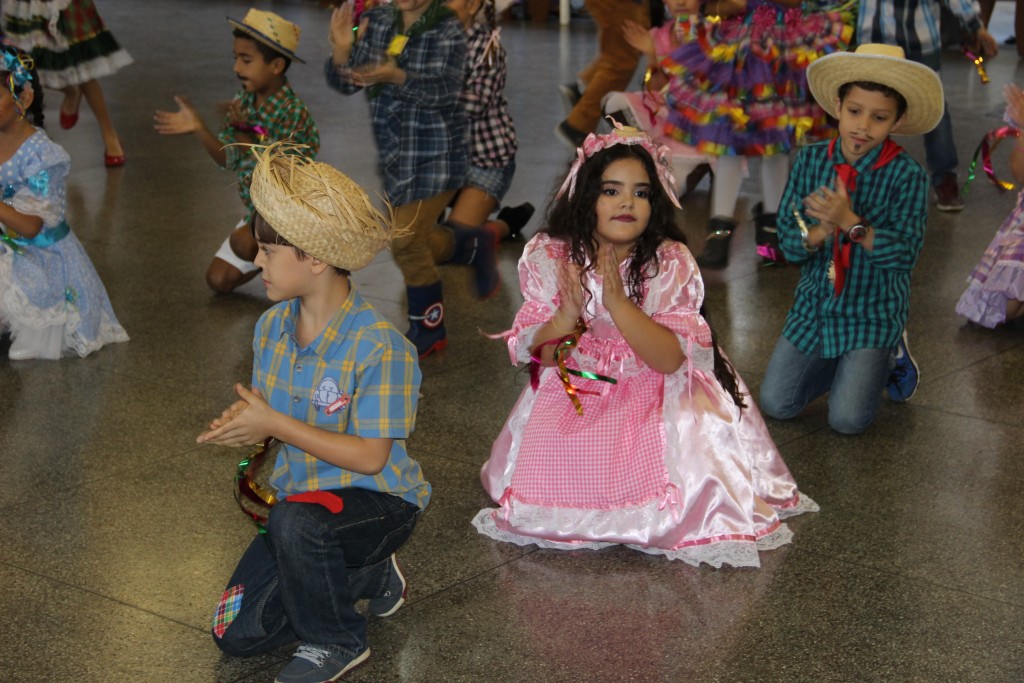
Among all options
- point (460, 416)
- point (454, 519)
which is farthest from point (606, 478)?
point (460, 416)

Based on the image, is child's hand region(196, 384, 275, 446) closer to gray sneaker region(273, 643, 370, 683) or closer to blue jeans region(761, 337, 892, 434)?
gray sneaker region(273, 643, 370, 683)

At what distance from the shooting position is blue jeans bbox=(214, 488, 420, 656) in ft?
9.13

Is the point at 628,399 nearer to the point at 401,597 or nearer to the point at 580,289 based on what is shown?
the point at 580,289

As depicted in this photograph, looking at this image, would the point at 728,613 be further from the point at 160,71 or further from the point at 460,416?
the point at 160,71

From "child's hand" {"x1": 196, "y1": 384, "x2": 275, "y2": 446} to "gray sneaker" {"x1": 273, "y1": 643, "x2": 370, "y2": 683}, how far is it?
1.77 ft

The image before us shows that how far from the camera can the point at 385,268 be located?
6371mm

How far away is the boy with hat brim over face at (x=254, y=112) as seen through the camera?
5.59 m

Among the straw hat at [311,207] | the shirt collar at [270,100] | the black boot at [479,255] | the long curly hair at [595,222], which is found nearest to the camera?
the straw hat at [311,207]

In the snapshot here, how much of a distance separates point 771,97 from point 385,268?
80.3 inches

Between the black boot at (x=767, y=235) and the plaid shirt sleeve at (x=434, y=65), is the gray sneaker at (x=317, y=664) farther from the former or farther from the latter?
the black boot at (x=767, y=235)

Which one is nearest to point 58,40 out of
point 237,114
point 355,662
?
point 237,114

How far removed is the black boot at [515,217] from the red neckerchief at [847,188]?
2.61 meters

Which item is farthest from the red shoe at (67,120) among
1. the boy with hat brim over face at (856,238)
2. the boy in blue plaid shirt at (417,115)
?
the boy with hat brim over face at (856,238)

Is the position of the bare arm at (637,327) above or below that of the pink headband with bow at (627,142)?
below
